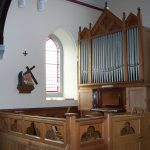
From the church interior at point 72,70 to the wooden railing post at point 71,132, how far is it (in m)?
0.51

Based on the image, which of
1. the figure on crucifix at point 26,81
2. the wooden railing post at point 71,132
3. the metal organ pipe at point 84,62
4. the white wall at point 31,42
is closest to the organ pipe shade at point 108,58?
the metal organ pipe at point 84,62

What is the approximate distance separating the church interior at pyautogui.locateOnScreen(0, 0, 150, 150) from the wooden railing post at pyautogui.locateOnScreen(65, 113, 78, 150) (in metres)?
0.51

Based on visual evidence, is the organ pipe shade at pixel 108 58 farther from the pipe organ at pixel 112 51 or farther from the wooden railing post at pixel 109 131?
the wooden railing post at pixel 109 131

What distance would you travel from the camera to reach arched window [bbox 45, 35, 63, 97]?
28.0 feet

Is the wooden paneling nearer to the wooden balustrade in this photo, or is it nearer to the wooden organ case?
the wooden organ case

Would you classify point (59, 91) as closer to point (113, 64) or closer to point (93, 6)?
point (113, 64)

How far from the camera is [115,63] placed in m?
7.50

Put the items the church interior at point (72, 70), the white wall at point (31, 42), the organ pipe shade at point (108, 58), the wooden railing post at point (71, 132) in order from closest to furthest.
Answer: the wooden railing post at point (71, 132), the church interior at point (72, 70), the white wall at point (31, 42), the organ pipe shade at point (108, 58)

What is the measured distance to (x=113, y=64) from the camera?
24.8 feet

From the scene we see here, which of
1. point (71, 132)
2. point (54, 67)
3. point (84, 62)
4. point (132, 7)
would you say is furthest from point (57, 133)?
point (132, 7)

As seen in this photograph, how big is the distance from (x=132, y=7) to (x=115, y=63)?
224 cm

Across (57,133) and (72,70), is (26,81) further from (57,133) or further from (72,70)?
(57,133)

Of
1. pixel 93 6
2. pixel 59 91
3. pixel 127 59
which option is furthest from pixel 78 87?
pixel 93 6

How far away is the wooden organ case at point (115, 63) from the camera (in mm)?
6871
